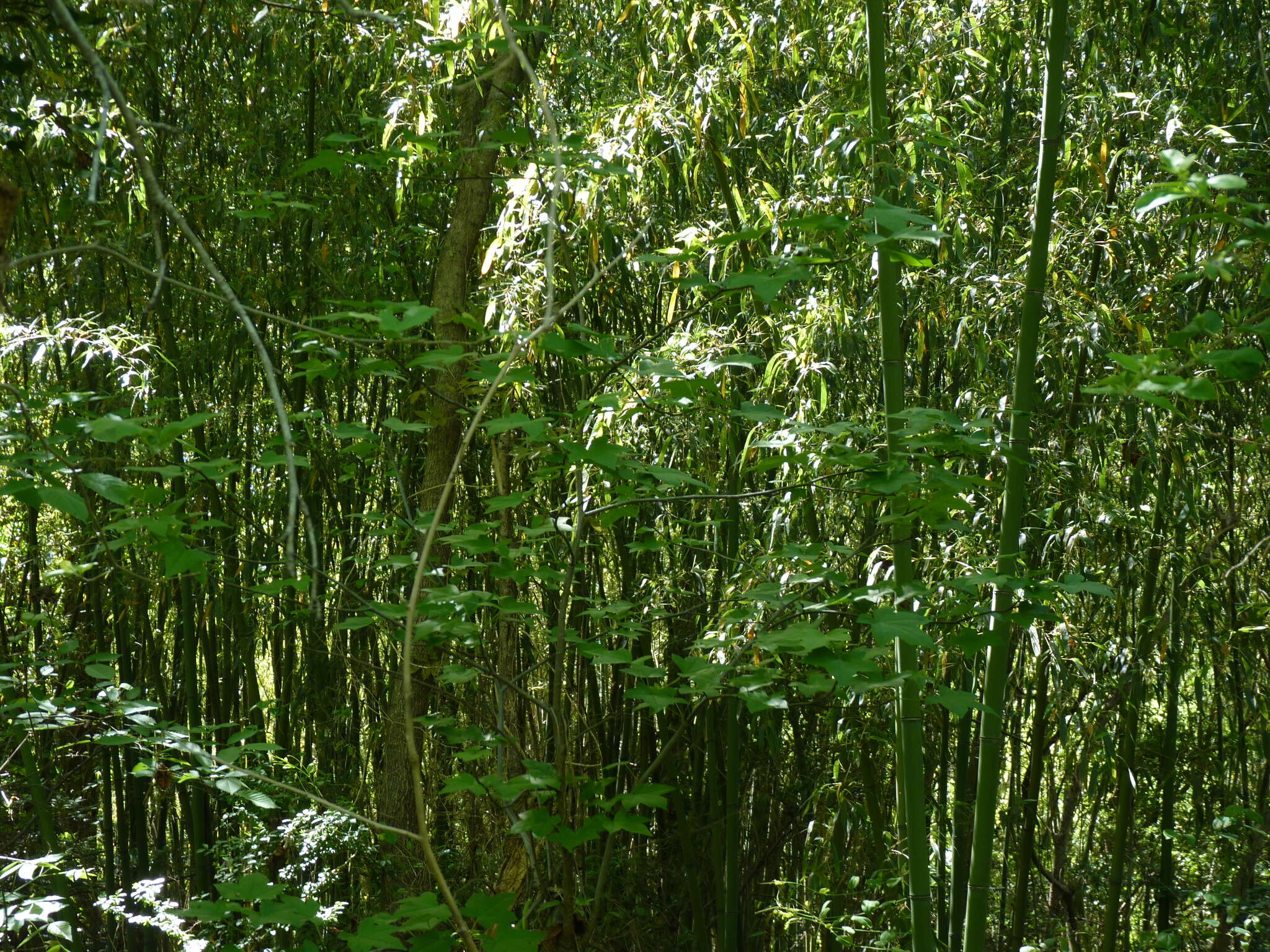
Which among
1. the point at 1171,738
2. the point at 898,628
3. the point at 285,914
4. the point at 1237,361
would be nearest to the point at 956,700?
the point at 898,628

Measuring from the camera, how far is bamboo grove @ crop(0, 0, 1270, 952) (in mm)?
1648

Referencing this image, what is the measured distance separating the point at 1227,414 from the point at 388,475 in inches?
105

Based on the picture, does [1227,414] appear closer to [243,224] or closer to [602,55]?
[602,55]

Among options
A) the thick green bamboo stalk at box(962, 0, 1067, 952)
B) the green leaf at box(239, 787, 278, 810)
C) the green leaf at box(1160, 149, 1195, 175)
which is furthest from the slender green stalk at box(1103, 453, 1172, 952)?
the green leaf at box(239, 787, 278, 810)

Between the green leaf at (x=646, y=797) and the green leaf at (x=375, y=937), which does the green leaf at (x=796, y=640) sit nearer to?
the green leaf at (x=646, y=797)

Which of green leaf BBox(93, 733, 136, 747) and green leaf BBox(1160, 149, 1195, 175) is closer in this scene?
green leaf BBox(1160, 149, 1195, 175)

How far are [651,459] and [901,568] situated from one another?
1.00m

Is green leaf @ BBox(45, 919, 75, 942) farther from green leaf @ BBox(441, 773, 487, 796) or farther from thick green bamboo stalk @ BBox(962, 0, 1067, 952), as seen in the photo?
thick green bamboo stalk @ BBox(962, 0, 1067, 952)

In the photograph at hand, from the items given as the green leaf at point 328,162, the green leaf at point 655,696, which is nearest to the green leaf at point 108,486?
the green leaf at point 328,162

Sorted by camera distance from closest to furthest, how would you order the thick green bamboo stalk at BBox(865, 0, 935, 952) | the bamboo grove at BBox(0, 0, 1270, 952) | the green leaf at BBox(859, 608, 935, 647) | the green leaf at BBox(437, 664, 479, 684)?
the green leaf at BBox(859, 608, 935, 647), the bamboo grove at BBox(0, 0, 1270, 952), the green leaf at BBox(437, 664, 479, 684), the thick green bamboo stalk at BBox(865, 0, 935, 952)

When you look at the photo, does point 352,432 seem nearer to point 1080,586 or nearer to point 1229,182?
point 1080,586

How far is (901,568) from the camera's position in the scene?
1.91m

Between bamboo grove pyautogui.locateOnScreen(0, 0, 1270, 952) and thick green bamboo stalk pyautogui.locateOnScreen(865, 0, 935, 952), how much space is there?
15mm

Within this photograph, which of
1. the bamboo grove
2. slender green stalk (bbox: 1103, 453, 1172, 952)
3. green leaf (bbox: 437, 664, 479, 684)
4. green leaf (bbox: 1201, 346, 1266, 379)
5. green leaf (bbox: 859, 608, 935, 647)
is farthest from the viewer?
slender green stalk (bbox: 1103, 453, 1172, 952)
